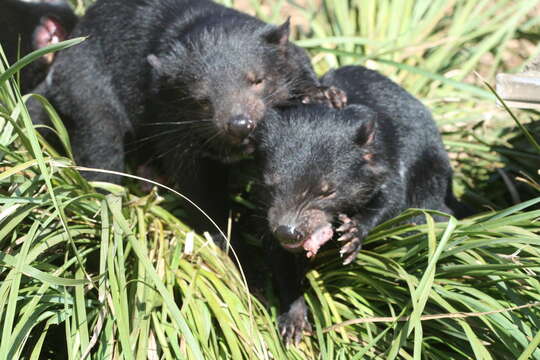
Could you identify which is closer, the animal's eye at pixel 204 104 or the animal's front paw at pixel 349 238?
the animal's front paw at pixel 349 238

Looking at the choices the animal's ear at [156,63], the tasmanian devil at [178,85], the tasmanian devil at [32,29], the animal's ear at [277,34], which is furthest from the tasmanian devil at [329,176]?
the tasmanian devil at [32,29]

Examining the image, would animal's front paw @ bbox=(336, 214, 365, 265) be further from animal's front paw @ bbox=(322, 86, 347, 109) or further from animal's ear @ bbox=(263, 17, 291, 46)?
animal's ear @ bbox=(263, 17, 291, 46)

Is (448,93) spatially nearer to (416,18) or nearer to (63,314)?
(416,18)

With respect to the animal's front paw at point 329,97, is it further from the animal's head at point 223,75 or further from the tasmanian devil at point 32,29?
the tasmanian devil at point 32,29

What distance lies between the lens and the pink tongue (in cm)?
367

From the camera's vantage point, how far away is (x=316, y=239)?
12.1ft

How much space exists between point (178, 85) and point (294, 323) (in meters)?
1.49

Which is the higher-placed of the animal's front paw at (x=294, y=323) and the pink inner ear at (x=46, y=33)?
the pink inner ear at (x=46, y=33)

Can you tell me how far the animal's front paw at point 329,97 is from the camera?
419 cm

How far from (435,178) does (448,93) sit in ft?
5.08

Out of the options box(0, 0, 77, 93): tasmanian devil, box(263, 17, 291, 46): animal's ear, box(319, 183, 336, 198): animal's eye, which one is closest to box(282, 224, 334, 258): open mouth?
box(319, 183, 336, 198): animal's eye

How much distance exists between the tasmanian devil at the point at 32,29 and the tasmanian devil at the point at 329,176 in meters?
2.15

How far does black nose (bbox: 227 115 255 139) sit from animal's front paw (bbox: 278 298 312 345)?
908 millimetres

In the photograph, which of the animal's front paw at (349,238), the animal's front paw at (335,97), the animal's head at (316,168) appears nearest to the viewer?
the animal's head at (316,168)
